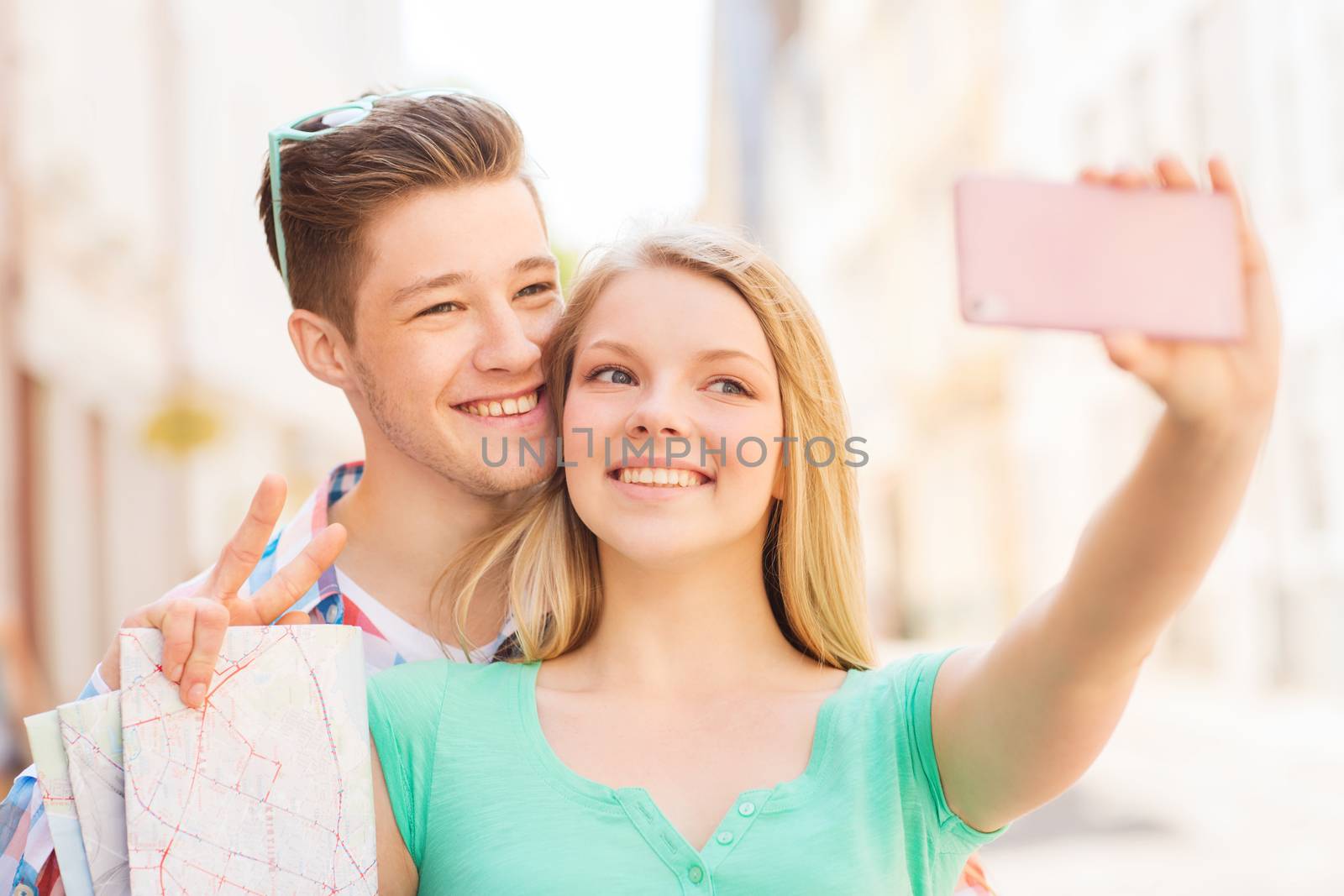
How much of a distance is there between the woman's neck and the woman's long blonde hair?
0.23ft

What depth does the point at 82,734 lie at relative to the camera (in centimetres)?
188

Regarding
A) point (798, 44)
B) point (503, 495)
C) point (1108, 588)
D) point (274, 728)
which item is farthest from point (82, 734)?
point (798, 44)

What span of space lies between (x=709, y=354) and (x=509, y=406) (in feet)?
1.75

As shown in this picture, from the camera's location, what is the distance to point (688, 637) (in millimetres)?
2148

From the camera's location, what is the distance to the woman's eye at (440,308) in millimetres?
2596

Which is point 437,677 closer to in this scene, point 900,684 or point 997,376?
point 900,684

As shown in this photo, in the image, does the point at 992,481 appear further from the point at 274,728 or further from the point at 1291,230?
the point at 274,728

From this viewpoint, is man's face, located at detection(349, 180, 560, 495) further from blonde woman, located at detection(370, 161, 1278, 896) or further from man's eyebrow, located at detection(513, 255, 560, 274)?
blonde woman, located at detection(370, 161, 1278, 896)

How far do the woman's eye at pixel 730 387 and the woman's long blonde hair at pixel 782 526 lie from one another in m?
0.08

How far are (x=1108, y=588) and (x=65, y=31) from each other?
7.74 meters

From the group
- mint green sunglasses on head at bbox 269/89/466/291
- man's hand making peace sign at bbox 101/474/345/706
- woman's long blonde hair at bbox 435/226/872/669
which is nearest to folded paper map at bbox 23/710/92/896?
man's hand making peace sign at bbox 101/474/345/706

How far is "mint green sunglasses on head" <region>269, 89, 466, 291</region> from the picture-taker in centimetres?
268

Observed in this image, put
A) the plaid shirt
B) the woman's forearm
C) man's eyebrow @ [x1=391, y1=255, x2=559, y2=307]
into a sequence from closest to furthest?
the woman's forearm, the plaid shirt, man's eyebrow @ [x1=391, y1=255, x2=559, y2=307]

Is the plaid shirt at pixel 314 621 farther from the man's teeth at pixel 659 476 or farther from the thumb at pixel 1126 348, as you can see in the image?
the thumb at pixel 1126 348
